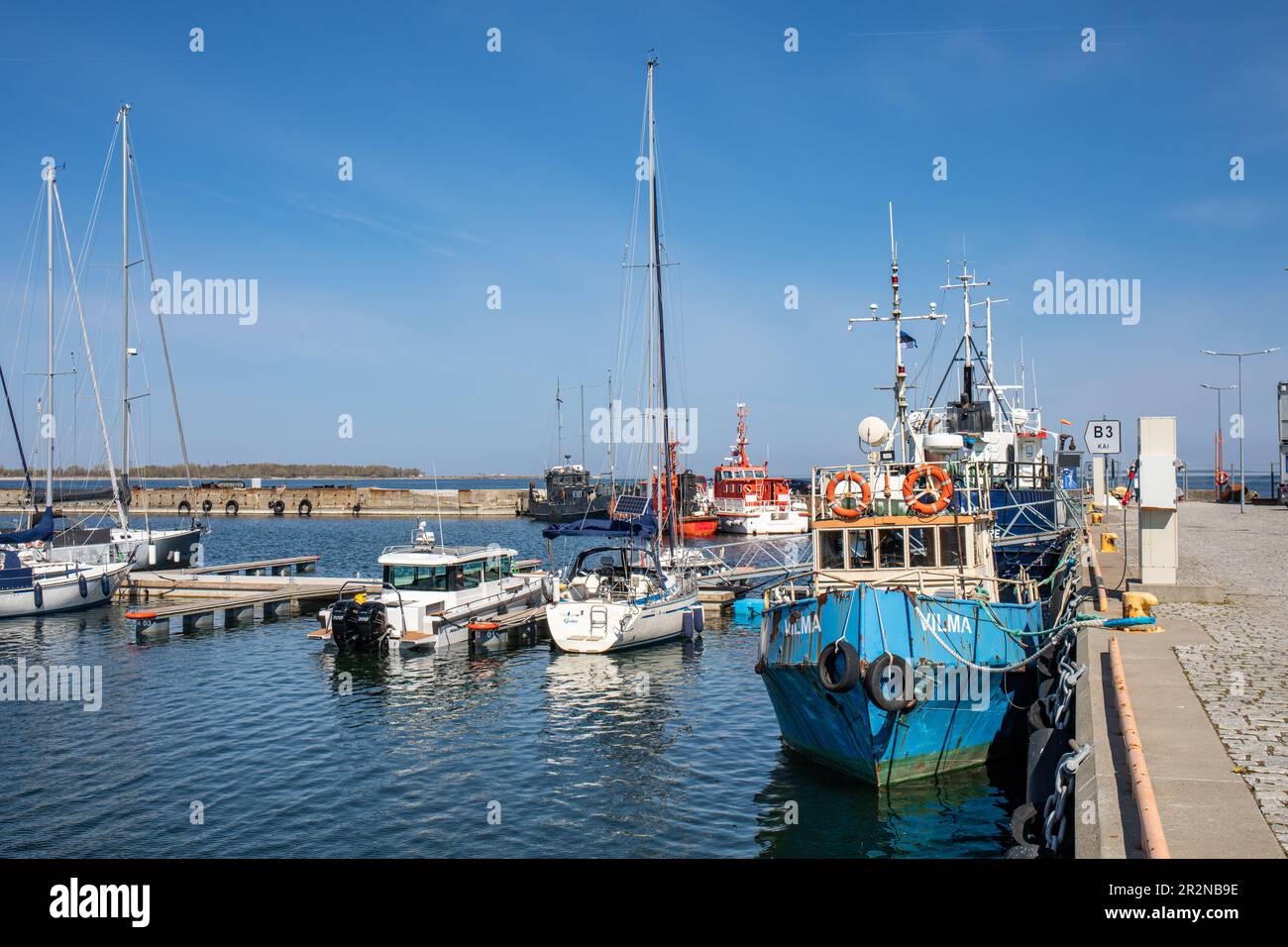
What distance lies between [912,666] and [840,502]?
3.98 metres

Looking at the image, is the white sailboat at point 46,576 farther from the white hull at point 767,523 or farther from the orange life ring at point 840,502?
the white hull at point 767,523

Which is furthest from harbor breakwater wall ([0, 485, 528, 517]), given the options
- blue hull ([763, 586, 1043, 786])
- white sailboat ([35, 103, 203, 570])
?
blue hull ([763, 586, 1043, 786])

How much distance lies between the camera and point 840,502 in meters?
17.4

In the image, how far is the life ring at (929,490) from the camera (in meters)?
16.5

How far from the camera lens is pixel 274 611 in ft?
116

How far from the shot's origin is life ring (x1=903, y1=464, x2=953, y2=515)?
1653cm

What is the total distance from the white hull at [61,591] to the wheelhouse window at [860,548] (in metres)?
31.8

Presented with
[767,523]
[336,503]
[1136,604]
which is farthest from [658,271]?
[336,503]

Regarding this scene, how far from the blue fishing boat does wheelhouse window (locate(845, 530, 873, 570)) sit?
0.06 feet

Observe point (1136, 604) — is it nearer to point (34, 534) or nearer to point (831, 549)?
point (831, 549)

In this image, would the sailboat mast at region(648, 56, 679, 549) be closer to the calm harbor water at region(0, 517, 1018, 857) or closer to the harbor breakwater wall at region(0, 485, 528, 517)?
the calm harbor water at region(0, 517, 1018, 857)

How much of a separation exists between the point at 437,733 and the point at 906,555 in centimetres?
1027

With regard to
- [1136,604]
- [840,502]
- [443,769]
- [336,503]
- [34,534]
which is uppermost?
[840,502]
